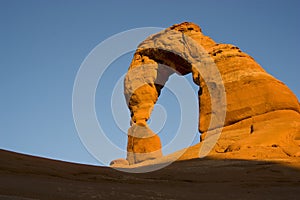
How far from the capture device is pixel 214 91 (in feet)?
87.1

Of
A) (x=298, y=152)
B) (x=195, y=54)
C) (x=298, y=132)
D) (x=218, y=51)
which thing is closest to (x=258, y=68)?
(x=218, y=51)

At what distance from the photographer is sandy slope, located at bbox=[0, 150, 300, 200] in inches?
281

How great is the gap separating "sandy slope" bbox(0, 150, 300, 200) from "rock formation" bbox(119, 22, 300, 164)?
616cm

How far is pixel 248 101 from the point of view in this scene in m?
24.3

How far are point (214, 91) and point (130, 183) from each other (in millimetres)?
17861

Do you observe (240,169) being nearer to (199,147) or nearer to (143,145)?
(199,147)

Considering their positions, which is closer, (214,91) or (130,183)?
(130,183)

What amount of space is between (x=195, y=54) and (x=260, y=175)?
18273 millimetres

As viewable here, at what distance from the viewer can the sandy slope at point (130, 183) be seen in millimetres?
7148

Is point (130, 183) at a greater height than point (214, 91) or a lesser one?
lesser

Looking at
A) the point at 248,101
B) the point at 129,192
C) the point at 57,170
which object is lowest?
the point at 129,192

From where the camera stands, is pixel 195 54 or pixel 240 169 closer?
pixel 240 169

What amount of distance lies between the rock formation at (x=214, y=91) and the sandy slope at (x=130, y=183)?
6160 mm

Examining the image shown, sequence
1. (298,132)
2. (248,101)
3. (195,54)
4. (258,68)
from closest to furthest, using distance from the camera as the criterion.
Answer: (298,132) < (248,101) < (258,68) < (195,54)
